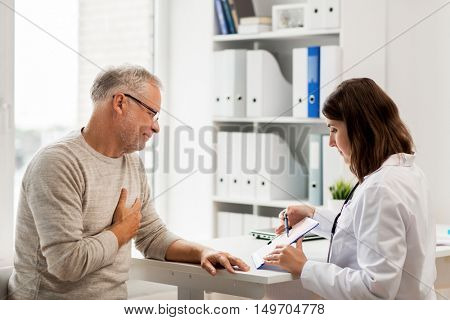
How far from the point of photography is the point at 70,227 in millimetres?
1856

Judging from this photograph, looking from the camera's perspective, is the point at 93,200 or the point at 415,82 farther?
the point at 415,82

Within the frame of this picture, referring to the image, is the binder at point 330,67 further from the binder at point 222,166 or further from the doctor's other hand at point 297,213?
the doctor's other hand at point 297,213

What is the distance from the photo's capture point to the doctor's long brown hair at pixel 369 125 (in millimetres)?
1867

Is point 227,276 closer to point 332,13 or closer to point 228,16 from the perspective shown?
point 332,13

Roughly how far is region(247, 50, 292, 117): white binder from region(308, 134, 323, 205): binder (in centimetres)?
22

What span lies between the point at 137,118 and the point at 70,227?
38 centimetres

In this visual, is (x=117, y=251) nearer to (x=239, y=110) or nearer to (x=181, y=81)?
(x=239, y=110)

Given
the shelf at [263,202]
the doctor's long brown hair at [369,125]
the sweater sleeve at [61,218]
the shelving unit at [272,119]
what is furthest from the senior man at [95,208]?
the shelving unit at [272,119]

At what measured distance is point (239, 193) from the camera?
323 centimetres

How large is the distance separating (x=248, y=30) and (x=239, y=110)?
0.35 metres

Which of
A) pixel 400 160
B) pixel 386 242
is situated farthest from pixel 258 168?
pixel 386 242

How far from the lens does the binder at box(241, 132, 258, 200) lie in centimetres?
314
